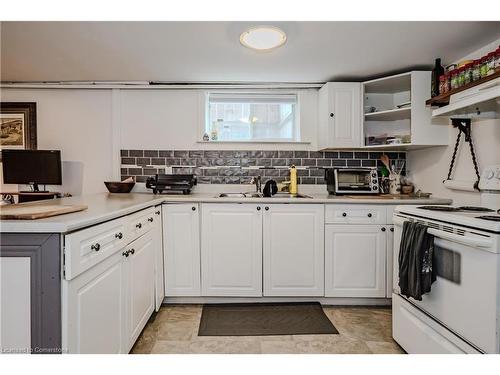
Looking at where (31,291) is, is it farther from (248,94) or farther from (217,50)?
(248,94)

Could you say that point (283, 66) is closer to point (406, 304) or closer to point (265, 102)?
point (265, 102)

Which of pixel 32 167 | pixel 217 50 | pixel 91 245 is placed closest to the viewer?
pixel 91 245

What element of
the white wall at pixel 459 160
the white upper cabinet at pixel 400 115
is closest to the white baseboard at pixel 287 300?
the white wall at pixel 459 160

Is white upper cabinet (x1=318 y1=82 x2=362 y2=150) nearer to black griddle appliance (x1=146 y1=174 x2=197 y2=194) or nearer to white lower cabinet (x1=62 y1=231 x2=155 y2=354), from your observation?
black griddle appliance (x1=146 y1=174 x2=197 y2=194)

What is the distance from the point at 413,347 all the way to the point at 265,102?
2.41 metres

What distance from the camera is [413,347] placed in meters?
1.64

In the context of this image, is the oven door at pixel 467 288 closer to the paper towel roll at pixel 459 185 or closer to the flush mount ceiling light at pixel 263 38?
the paper towel roll at pixel 459 185

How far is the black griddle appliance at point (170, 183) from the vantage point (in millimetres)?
2707

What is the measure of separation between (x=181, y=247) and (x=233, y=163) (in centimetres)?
102

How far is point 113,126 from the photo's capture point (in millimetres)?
2943

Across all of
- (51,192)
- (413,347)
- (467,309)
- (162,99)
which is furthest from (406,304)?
(51,192)

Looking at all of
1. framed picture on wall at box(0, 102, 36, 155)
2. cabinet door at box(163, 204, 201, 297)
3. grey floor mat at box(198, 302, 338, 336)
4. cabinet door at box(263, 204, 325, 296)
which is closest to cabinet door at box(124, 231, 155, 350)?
cabinet door at box(163, 204, 201, 297)

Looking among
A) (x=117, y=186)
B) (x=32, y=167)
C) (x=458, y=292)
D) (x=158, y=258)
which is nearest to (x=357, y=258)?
(x=458, y=292)

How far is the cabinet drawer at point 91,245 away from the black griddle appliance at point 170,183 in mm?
1171
